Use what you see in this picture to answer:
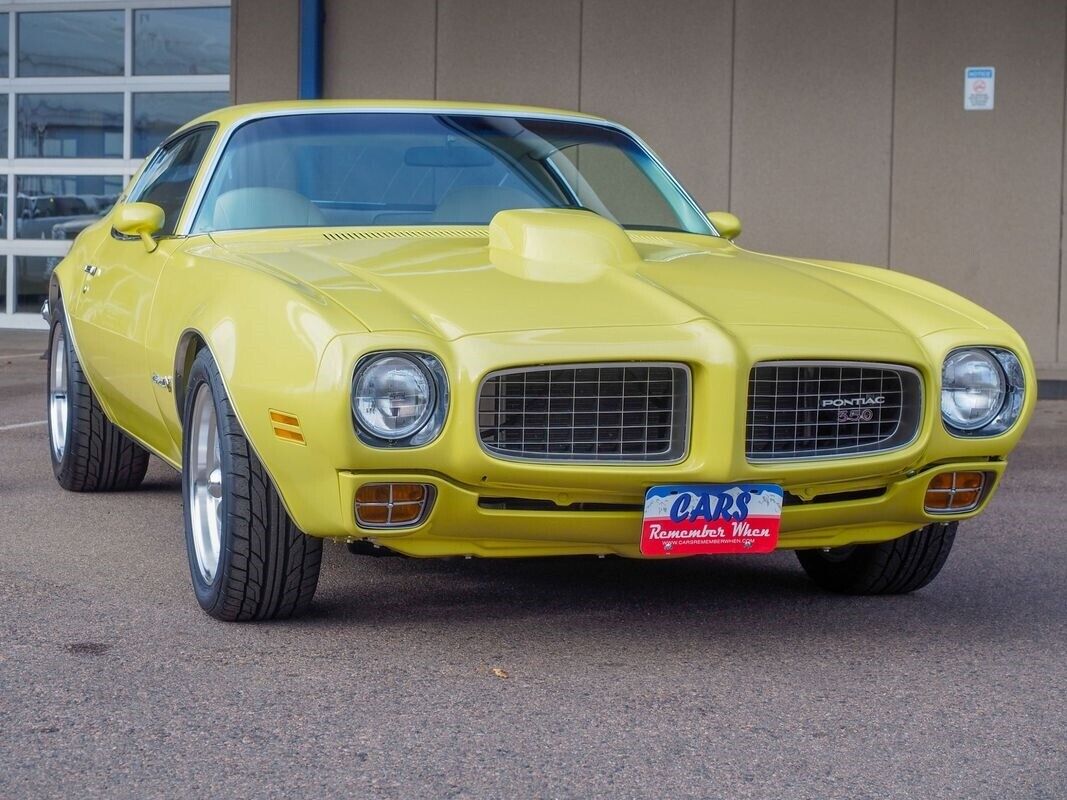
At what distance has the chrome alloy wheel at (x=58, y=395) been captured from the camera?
612cm

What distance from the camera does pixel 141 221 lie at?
481cm

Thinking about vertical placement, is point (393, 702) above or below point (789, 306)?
below

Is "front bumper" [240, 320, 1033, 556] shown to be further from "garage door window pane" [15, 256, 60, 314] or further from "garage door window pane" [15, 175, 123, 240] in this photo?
"garage door window pane" [15, 256, 60, 314]

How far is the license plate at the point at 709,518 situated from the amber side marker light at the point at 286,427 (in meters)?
0.78

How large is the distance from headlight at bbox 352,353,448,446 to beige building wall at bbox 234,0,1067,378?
915 cm

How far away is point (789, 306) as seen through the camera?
385cm

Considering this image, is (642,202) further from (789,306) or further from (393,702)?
(393,702)

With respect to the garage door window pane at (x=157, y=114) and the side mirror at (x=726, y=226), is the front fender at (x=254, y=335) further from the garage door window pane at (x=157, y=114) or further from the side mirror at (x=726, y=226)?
the garage door window pane at (x=157, y=114)

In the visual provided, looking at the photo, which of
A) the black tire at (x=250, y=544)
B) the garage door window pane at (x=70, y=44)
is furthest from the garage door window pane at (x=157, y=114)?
the black tire at (x=250, y=544)

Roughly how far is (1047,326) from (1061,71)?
6.25ft

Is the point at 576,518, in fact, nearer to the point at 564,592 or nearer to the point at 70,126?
the point at 564,592

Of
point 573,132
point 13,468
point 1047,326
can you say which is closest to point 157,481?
point 13,468

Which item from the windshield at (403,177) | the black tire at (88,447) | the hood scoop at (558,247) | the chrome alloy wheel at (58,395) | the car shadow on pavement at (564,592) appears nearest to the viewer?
the hood scoop at (558,247)

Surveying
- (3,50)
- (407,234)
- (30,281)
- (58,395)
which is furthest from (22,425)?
(3,50)
